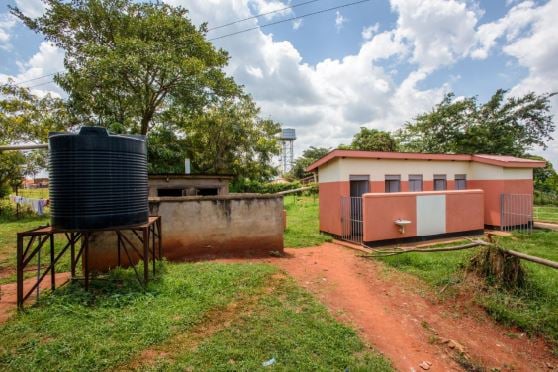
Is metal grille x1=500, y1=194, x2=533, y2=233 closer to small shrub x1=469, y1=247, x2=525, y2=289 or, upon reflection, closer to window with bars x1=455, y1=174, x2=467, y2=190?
window with bars x1=455, y1=174, x2=467, y2=190

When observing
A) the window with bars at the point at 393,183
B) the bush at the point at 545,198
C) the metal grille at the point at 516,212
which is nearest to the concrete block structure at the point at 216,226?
the window with bars at the point at 393,183

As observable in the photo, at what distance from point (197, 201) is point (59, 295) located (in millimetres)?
3480

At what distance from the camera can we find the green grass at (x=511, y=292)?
436 cm

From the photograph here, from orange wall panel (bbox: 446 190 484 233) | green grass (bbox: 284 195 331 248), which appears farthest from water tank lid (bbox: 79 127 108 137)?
orange wall panel (bbox: 446 190 484 233)

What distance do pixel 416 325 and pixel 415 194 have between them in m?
6.26

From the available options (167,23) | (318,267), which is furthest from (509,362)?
(167,23)

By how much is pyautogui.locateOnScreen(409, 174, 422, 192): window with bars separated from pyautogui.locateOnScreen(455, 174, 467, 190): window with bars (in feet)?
8.15

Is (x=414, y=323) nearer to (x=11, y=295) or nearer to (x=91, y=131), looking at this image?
(x=91, y=131)

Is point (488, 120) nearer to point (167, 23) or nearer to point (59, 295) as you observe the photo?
point (167, 23)

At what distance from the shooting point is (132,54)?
11680mm

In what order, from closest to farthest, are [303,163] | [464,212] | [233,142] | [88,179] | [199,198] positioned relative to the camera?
[88,179] → [199,198] → [464,212] → [233,142] → [303,163]

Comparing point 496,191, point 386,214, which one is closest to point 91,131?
point 386,214

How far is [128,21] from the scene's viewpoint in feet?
44.9

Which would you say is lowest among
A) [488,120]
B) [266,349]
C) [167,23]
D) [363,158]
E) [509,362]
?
[509,362]
